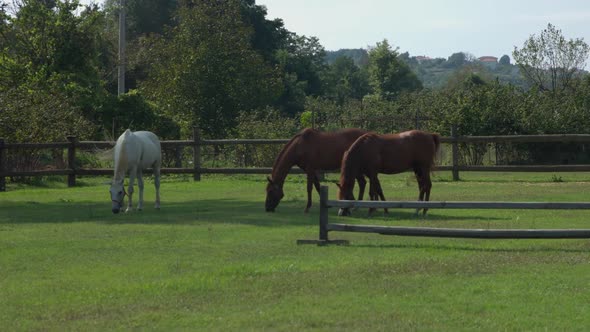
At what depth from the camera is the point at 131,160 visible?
1880cm

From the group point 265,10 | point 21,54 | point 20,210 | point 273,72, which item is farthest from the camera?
point 265,10

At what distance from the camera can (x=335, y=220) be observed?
16.4 meters

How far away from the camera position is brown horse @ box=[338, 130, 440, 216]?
17234 millimetres

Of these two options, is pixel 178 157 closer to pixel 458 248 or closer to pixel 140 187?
pixel 140 187

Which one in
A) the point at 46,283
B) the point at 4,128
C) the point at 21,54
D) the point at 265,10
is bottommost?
the point at 46,283

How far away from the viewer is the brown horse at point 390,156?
679 inches

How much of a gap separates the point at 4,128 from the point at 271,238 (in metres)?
15.6

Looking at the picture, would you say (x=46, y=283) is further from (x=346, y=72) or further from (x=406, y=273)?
(x=346, y=72)

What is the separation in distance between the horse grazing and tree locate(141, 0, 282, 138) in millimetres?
20683

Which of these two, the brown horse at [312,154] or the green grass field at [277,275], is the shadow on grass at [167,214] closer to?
the green grass field at [277,275]

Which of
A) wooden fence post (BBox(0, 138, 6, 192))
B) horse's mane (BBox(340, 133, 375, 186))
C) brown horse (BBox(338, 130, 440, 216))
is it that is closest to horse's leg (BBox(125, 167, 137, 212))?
brown horse (BBox(338, 130, 440, 216))

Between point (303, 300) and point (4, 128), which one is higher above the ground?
point (4, 128)

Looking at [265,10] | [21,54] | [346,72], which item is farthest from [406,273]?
[346,72]

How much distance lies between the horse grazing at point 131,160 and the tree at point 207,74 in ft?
67.9
